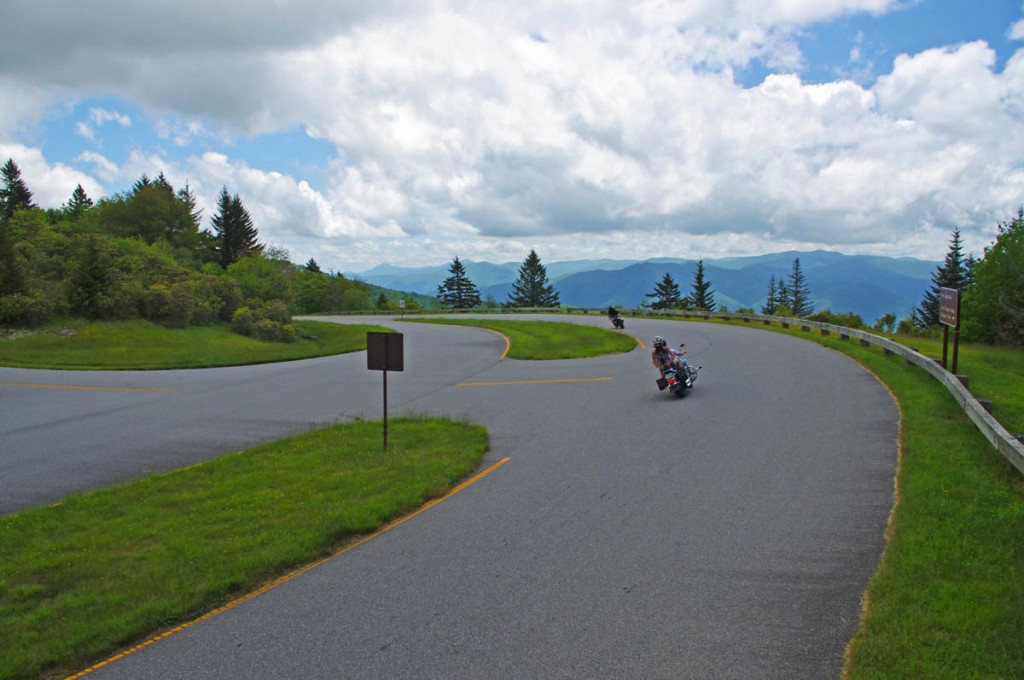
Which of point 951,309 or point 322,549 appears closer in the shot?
point 322,549

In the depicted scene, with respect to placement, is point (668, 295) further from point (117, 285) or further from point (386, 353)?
point (386, 353)

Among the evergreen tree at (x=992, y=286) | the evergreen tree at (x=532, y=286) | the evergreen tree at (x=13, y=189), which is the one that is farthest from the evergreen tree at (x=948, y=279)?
the evergreen tree at (x=13, y=189)

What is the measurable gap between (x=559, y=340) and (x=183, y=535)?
Result: 89.7 feet

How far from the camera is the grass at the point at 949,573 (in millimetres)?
4430

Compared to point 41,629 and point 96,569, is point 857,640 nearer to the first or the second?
point 41,629

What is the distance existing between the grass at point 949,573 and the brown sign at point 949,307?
140 inches

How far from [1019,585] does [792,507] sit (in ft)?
8.76

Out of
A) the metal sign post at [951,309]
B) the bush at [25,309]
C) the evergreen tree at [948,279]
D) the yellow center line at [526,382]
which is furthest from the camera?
the evergreen tree at [948,279]

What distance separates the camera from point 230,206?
305ft

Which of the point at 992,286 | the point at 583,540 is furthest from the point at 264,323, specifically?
the point at 992,286

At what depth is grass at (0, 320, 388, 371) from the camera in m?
26.2

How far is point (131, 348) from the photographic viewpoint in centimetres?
3030

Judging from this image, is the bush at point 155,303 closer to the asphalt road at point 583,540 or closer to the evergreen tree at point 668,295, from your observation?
the asphalt road at point 583,540

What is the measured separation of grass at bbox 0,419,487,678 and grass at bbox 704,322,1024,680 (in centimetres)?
540
